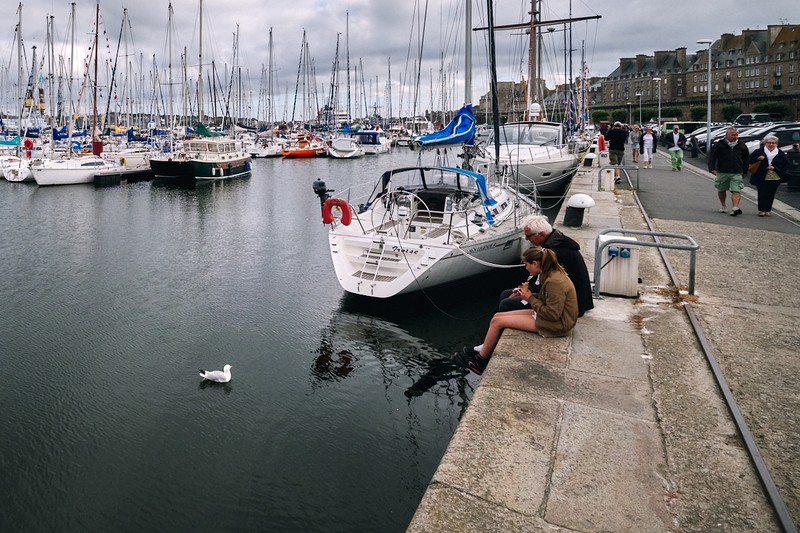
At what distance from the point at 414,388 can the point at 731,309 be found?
421 centimetres

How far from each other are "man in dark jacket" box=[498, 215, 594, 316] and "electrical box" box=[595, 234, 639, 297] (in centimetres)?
112

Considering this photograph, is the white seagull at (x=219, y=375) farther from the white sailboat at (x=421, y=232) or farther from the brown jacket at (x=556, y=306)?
the brown jacket at (x=556, y=306)

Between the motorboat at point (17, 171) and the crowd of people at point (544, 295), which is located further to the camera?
the motorboat at point (17, 171)

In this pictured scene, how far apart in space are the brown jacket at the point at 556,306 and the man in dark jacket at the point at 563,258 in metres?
0.45

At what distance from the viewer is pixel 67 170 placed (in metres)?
40.0

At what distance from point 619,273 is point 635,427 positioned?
12.2ft

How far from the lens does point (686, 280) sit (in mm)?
9609

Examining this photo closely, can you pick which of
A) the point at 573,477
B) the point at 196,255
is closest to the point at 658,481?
the point at 573,477

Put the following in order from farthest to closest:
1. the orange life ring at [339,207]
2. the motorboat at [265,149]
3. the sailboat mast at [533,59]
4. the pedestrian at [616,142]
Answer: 1. the motorboat at [265,149]
2. the sailboat mast at [533,59]
3. the pedestrian at [616,142]
4. the orange life ring at [339,207]

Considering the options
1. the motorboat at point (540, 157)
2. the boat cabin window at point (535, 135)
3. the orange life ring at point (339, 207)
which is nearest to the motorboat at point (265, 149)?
the motorboat at point (540, 157)

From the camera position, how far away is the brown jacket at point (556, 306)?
6.56m

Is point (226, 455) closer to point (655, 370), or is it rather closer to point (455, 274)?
point (655, 370)

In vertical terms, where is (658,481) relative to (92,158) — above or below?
below

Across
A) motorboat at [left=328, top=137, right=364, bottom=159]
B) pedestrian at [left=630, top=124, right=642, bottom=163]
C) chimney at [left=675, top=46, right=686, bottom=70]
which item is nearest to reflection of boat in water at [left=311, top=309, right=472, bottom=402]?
pedestrian at [left=630, top=124, right=642, bottom=163]
